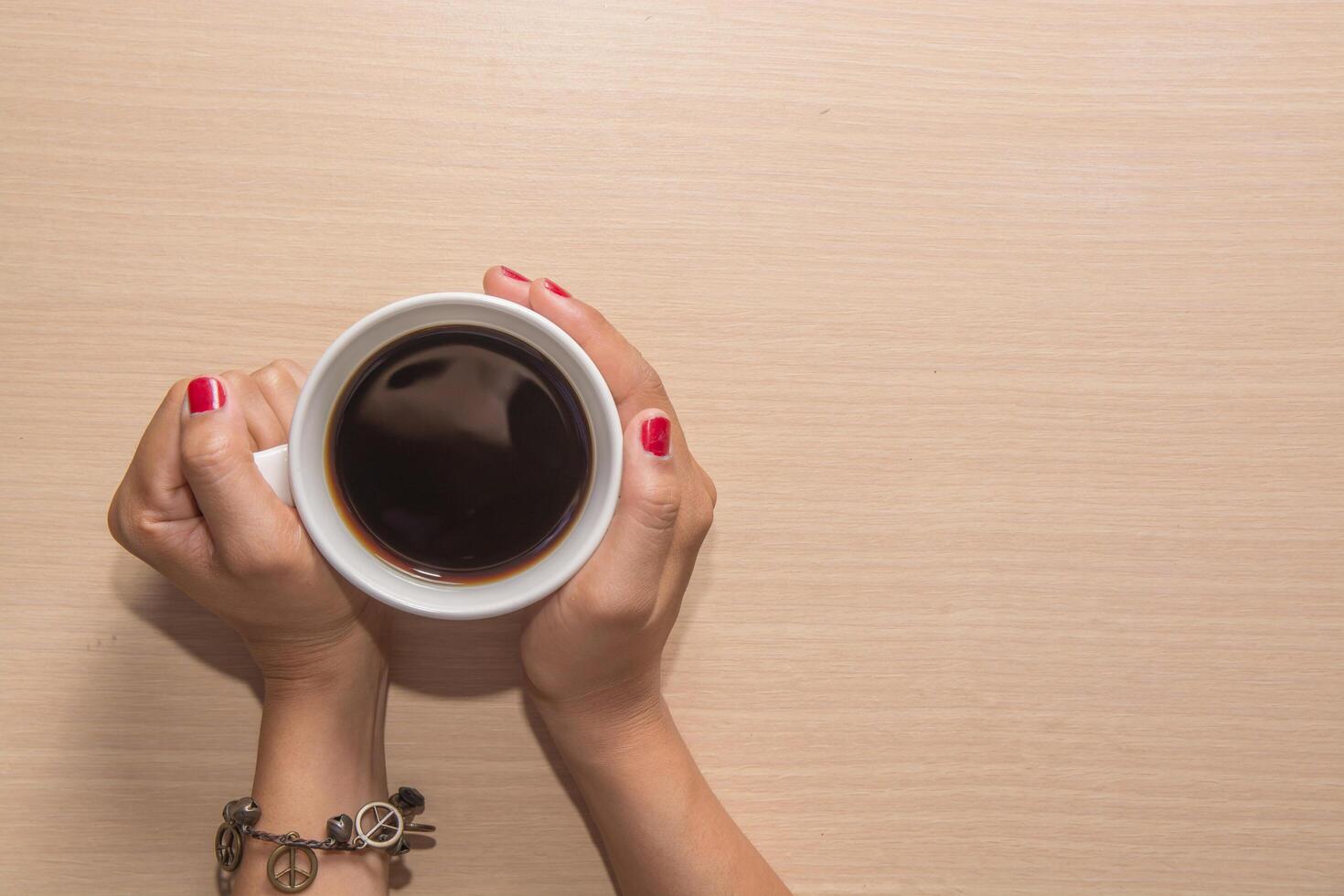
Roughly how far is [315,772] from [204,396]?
0.27 meters

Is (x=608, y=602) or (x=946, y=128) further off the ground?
(x=946, y=128)

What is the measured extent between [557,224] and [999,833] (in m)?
0.60

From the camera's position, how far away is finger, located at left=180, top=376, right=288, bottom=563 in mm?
507

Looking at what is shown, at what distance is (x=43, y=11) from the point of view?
2.20 feet

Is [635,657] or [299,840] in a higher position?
[635,657]

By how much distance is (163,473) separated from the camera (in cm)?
55

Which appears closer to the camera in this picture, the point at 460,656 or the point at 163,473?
the point at 163,473

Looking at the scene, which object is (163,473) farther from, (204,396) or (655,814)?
(655,814)

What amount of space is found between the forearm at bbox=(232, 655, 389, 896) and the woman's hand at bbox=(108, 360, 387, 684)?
0.02m

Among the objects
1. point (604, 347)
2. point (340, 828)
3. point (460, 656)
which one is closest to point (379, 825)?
point (340, 828)

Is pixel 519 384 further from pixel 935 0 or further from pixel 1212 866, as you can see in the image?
pixel 1212 866

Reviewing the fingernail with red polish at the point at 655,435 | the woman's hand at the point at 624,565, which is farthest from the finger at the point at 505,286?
the fingernail with red polish at the point at 655,435

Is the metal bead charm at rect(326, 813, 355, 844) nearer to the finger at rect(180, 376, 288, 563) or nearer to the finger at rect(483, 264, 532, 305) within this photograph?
the finger at rect(180, 376, 288, 563)

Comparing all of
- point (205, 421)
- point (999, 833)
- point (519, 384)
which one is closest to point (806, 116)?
point (519, 384)
